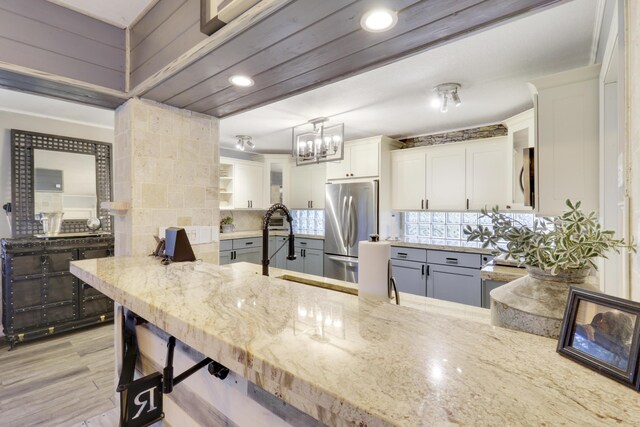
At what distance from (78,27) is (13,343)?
3346 millimetres

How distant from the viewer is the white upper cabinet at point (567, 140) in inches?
68.8

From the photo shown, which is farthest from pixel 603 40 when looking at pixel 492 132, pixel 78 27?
pixel 78 27

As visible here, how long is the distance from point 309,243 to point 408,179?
1.91m

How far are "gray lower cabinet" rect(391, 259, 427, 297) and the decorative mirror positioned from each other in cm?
400

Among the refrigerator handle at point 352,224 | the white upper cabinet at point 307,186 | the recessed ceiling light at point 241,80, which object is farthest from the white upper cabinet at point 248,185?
the recessed ceiling light at point 241,80

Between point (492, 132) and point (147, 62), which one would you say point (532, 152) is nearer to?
point (492, 132)

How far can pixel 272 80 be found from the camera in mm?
1527

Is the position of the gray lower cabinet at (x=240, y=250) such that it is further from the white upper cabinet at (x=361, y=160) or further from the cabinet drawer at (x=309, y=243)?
the white upper cabinet at (x=361, y=160)

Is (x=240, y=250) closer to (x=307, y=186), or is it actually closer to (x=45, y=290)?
(x=307, y=186)

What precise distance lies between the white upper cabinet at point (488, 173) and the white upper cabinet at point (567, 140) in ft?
5.40

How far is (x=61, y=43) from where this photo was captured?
61.0 inches

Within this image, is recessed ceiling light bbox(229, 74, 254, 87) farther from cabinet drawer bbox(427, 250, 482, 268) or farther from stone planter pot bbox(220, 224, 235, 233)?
stone planter pot bbox(220, 224, 235, 233)

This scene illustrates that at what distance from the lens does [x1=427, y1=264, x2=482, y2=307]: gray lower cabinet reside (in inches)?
135

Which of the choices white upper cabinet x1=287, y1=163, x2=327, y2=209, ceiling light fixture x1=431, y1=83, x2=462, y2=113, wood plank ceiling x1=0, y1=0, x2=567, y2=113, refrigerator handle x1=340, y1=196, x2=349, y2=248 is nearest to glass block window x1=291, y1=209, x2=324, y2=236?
white upper cabinet x1=287, y1=163, x2=327, y2=209
